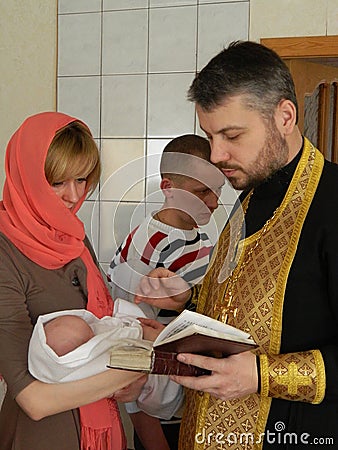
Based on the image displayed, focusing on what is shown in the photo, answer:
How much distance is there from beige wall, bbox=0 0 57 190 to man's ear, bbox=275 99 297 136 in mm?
2076

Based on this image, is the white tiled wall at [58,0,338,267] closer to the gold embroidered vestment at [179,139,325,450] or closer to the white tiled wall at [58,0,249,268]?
the white tiled wall at [58,0,249,268]

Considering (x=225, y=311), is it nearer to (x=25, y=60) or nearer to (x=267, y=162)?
(x=267, y=162)

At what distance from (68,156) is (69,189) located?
9 centimetres

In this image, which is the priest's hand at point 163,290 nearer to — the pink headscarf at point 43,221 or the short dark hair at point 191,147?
the pink headscarf at point 43,221

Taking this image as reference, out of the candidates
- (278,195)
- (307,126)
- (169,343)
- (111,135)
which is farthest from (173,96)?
(169,343)

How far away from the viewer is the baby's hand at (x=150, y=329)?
184 centimetres

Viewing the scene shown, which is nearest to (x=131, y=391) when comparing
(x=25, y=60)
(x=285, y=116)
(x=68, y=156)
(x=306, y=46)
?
(x=68, y=156)

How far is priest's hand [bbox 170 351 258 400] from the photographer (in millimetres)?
1541

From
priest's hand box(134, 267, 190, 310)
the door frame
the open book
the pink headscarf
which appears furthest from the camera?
the door frame

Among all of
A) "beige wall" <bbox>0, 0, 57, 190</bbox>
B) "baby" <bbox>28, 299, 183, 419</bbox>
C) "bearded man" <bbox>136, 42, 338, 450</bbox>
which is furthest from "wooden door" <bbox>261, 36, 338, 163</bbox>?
"baby" <bbox>28, 299, 183, 419</bbox>

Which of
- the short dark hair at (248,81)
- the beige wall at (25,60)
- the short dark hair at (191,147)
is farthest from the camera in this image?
the beige wall at (25,60)

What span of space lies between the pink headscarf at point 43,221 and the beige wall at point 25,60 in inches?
69.9

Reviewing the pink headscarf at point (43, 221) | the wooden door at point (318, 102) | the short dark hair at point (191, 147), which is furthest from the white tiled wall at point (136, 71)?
the pink headscarf at point (43, 221)

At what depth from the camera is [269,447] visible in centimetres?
169
